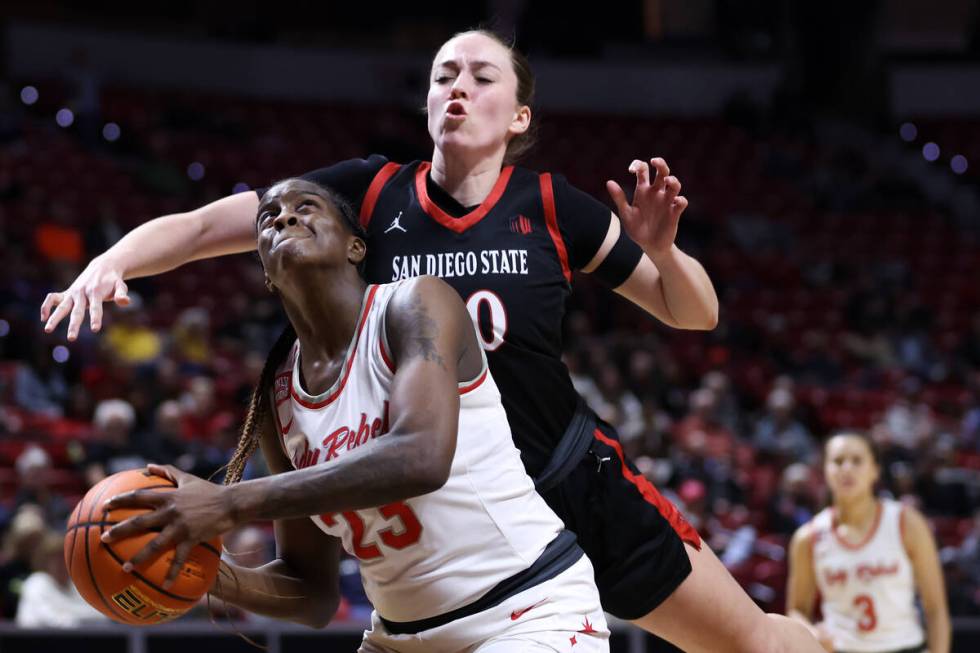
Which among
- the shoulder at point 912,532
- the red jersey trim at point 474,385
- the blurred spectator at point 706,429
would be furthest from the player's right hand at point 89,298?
the blurred spectator at point 706,429

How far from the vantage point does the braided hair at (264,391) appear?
105 inches

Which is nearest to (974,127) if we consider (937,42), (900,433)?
(937,42)

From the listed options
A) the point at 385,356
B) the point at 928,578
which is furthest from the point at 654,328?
the point at 385,356

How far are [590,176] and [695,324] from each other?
1317cm

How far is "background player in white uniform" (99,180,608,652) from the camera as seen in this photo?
236 centimetres

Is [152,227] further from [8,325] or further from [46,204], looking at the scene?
[46,204]

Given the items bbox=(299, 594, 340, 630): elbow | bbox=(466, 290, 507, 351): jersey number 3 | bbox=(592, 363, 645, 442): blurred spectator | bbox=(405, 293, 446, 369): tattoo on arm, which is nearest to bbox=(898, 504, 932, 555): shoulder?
bbox=(466, 290, 507, 351): jersey number 3

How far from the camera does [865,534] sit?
18.9 ft

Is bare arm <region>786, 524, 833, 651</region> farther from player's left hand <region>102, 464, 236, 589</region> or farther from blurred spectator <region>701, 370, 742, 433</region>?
blurred spectator <region>701, 370, 742, 433</region>

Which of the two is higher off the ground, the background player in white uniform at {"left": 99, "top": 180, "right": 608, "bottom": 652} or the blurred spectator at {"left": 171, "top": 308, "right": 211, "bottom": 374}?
the blurred spectator at {"left": 171, "top": 308, "right": 211, "bottom": 374}

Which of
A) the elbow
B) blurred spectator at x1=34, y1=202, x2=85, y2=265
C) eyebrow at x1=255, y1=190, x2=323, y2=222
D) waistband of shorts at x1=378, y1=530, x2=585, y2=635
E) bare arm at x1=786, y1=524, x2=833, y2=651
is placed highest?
blurred spectator at x1=34, y1=202, x2=85, y2=265

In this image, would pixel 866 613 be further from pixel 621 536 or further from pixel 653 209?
pixel 653 209

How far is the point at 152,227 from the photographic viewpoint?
9.52 feet

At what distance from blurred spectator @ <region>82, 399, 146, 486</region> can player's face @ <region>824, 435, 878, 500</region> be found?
405 centimetres
